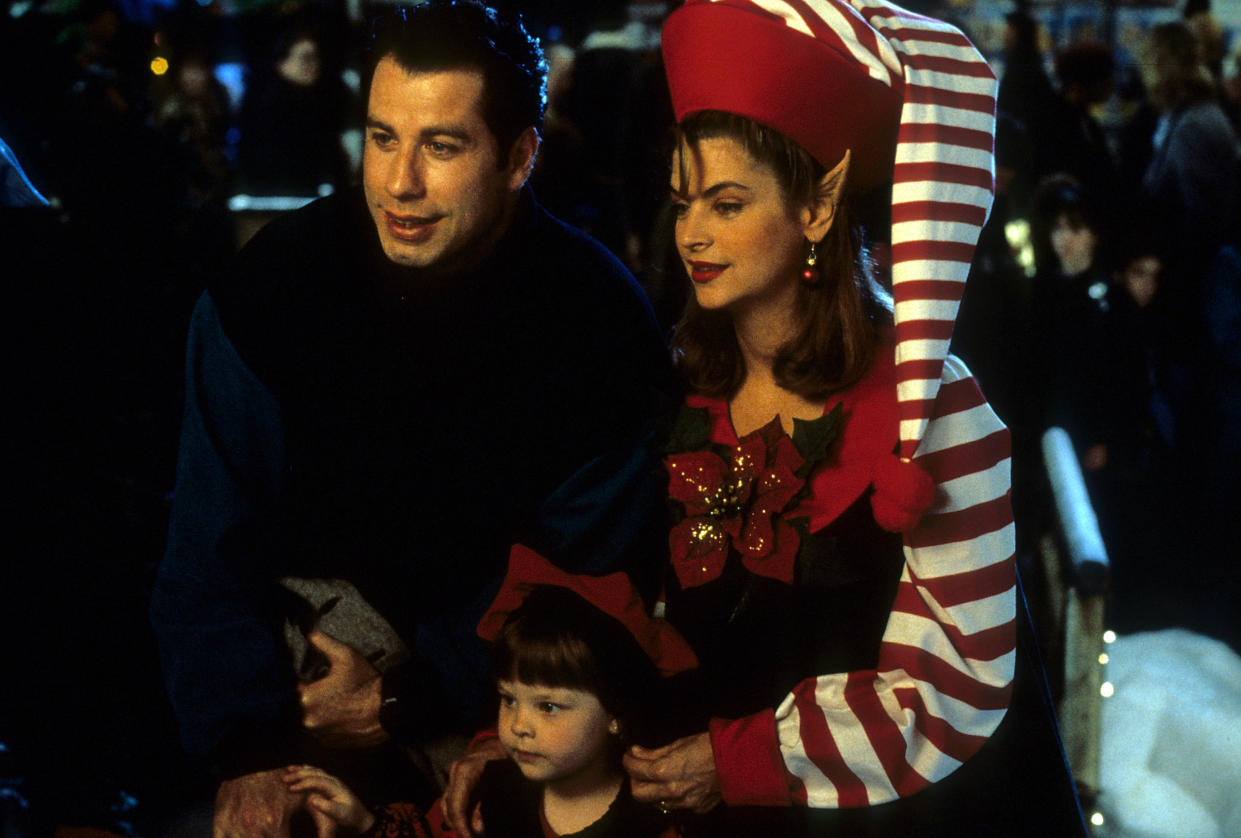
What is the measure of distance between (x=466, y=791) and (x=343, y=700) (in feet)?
0.90

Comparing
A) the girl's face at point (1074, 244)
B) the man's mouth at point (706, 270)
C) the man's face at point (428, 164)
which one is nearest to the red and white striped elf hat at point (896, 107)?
the man's mouth at point (706, 270)

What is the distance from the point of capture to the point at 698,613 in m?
1.82

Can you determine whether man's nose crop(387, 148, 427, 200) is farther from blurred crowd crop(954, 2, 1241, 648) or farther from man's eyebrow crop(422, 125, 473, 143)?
blurred crowd crop(954, 2, 1241, 648)

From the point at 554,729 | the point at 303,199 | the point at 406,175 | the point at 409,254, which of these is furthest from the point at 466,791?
the point at 303,199

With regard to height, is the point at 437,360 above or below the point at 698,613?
above

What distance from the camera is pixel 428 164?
1.67 metres

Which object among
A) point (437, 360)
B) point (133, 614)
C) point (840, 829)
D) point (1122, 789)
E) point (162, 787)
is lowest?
point (1122, 789)

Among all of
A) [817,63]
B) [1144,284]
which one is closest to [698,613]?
[817,63]

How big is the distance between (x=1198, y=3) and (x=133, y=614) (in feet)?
20.7

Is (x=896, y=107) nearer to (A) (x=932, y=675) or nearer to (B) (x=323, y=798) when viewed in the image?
(A) (x=932, y=675)

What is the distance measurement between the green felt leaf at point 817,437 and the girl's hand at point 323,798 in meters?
0.91

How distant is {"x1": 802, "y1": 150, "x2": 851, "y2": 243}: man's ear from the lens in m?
1.72

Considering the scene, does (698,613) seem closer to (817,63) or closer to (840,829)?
(840,829)

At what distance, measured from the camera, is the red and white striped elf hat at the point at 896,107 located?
1.59 meters
